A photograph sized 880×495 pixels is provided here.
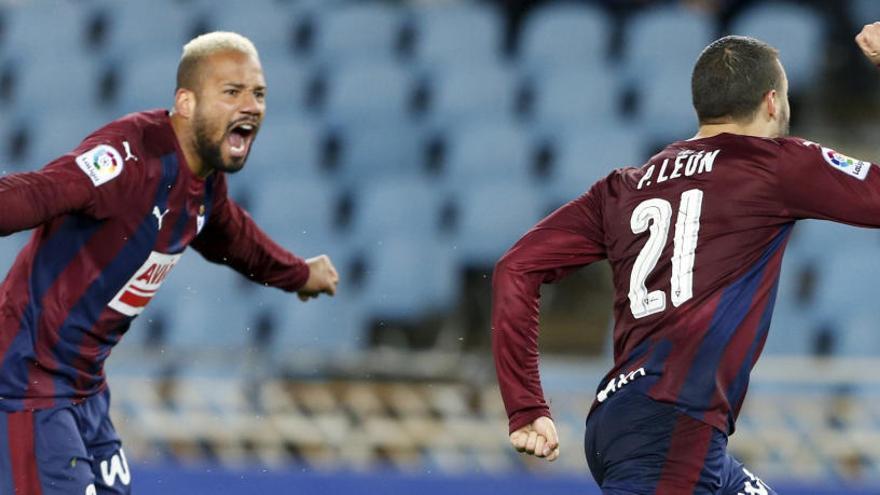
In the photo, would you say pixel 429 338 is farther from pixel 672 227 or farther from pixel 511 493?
pixel 672 227

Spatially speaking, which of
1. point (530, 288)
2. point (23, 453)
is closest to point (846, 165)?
point (530, 288)

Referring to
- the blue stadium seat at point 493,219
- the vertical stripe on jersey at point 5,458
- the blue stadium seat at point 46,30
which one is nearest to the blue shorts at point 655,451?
the vertical stripe on jersey at point 5,458

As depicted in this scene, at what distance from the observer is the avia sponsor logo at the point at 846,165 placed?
4422 millimetres

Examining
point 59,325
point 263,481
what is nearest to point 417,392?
point 263,481

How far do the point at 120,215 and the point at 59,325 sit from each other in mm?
413

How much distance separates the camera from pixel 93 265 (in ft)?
16.6

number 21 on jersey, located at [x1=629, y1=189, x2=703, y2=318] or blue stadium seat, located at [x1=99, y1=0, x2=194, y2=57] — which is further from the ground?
blue stadium seat, located at [x1=99, y1=0, x2=194, y2=57]

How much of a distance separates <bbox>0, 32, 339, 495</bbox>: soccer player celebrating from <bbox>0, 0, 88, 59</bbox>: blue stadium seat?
25.8ft

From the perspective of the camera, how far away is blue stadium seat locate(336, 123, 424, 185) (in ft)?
36.7

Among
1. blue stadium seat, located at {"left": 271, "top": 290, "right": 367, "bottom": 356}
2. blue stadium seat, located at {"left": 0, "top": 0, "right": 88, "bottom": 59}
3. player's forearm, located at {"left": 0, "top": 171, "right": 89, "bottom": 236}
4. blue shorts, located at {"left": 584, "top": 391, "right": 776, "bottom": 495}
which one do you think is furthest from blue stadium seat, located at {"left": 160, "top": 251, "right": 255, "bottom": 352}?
blue shorts, located at {"left": 584, "top": 391, "right": 776, "bottom": 495}

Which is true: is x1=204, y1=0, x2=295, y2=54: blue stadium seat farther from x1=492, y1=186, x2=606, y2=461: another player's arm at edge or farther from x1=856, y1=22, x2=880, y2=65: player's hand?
x1=856, y1=22, x2=880, y2=65: player's hand

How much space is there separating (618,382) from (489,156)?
6381 mm

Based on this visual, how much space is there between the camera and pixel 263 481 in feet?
27.1

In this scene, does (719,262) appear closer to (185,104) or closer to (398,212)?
(185,104)
